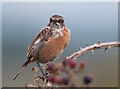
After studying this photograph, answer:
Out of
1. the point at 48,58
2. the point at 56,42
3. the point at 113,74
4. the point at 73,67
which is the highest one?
the point at 73,67

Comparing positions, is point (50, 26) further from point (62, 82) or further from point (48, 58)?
point (62, 82)

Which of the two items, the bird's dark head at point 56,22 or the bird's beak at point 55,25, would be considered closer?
the bird's dark head at point 56,22

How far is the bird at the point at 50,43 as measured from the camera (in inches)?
231

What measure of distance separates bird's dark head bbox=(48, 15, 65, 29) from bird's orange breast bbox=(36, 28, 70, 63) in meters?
0.16

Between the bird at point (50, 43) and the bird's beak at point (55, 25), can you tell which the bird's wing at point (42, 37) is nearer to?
the bird at point (50, 43)

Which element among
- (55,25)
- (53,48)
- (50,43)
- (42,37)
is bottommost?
(53,48)

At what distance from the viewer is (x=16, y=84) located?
13547 millimetres

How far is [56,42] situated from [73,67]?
404 centimetres

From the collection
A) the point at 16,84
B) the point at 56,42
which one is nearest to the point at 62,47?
the point at 56,42

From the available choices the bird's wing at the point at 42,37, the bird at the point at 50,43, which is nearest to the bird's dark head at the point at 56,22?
the bird at the point at 50,43

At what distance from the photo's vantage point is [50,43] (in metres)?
5.89

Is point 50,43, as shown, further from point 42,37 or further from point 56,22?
point 56,22

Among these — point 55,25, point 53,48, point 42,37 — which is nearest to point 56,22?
point 55,25

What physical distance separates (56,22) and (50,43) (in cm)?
49
